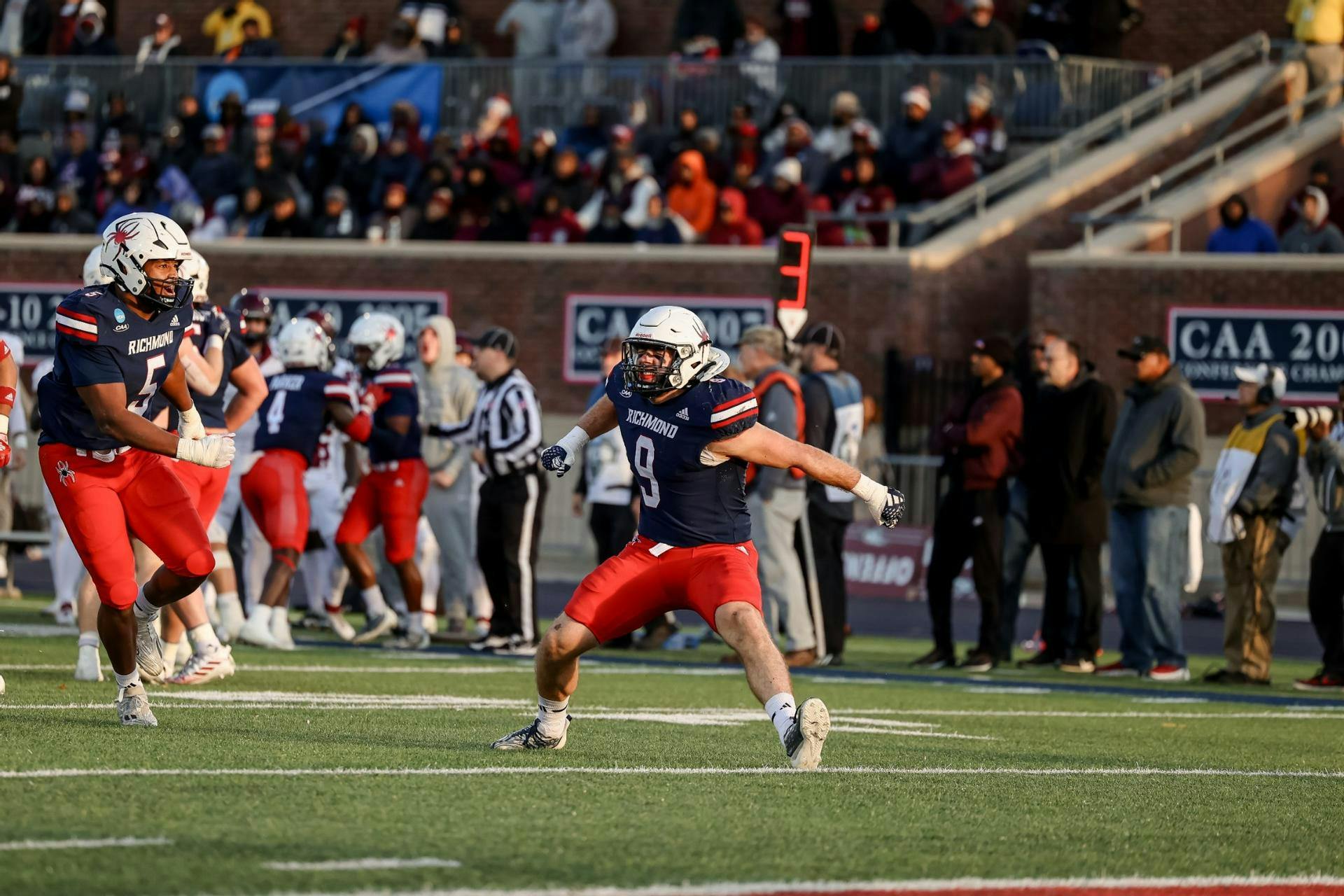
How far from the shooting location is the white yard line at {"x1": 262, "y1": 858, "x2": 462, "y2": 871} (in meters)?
5.94

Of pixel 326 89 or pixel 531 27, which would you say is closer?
pixel 326 89

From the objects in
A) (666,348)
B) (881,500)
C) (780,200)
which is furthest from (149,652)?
(780,200)

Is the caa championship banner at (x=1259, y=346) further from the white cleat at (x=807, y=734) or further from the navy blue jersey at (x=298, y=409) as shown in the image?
the white cleat at (x=807, y=734)

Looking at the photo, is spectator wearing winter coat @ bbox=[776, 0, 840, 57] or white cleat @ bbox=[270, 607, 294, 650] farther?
spectator wearing winter coat @ bbox=[776, 0, 840, 57]

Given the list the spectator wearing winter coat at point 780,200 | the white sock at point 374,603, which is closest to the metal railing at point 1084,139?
the spectator wearing winter coat at point 780,200

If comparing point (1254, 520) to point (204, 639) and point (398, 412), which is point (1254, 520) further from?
point (204, 639)

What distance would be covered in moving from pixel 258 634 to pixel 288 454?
1108 millimetres

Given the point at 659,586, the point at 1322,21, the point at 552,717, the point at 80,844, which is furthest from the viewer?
the point at 1322,21

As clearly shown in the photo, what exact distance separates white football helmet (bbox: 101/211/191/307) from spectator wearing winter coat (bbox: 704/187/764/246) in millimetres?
14562

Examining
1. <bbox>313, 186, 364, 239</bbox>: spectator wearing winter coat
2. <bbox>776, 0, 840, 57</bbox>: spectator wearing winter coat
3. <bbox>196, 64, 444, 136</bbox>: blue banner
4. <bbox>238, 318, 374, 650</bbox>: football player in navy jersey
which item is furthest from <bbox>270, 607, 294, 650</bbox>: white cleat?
<bbox>776, 0, 840, 57</bbox>: spectator wearing winter coat

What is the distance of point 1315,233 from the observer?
70.6ft

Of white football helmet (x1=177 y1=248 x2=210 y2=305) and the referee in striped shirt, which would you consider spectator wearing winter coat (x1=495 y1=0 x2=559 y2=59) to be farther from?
white football helmet (x1=177 y1=248 x2=210 y2=305)

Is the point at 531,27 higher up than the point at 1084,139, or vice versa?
the point at 531,27

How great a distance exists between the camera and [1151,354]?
1462cm
